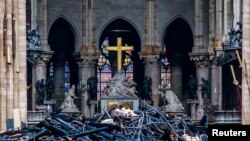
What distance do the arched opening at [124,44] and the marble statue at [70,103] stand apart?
202 inches

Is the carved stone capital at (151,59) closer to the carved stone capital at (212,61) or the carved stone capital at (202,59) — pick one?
the carved stone capital at (202,59)

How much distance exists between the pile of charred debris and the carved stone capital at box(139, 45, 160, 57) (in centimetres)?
4418

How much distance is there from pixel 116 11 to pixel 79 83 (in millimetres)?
6320

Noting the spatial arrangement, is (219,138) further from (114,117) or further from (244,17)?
(244,17)

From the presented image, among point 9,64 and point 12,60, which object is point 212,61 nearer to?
point 12,60

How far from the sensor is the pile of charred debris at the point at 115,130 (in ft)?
148

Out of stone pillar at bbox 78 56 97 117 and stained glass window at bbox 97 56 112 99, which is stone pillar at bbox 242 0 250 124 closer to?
stone pillar at bbox 78 56 97 117

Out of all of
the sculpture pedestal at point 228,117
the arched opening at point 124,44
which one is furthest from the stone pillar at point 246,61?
the arched opening at point 124,44

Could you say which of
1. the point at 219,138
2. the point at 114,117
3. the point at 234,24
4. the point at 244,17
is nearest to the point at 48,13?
the point at 234,24

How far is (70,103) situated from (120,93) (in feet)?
11.5

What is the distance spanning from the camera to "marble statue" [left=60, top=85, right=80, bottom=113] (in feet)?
301

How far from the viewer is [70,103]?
304 ft

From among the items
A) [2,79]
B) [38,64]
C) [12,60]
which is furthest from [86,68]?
[2,79]

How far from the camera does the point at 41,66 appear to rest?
91.4 metres
